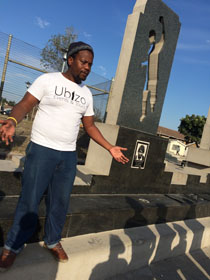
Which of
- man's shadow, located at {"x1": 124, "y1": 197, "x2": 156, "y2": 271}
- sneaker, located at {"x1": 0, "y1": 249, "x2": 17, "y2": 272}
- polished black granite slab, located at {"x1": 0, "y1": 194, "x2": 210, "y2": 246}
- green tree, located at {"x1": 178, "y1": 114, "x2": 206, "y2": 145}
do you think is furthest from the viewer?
green tree, located at {"x1": 178, "y1": 114, "x2": 206, "y2": 145}

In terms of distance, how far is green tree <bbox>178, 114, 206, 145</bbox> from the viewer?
44.7 m

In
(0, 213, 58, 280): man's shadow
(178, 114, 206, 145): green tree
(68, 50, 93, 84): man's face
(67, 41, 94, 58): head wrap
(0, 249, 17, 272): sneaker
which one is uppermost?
(178, 114, 206, 145): green tree

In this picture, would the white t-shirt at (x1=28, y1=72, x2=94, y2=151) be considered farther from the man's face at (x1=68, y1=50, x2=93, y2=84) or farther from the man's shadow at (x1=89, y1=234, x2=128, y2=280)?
the man's shadow at (x1=89, y1=234, x2=128, y2=280)

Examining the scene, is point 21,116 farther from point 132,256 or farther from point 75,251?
point 132,256

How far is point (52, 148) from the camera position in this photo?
1.90 metres

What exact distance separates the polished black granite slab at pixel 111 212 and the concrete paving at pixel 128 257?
0.10 m

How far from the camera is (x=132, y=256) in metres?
2.69

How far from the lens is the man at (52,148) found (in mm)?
1830

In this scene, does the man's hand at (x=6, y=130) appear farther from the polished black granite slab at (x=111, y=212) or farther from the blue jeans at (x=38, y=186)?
the polished black granite slab at (x=111, y=212)

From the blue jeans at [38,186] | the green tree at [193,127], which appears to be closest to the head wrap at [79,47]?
the blue jeans at [38,186]

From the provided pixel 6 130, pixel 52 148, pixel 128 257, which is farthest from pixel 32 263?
pixel 128 257

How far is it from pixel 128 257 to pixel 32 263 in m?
1.19

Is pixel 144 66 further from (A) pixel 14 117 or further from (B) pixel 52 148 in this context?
(A) pixel 14 117

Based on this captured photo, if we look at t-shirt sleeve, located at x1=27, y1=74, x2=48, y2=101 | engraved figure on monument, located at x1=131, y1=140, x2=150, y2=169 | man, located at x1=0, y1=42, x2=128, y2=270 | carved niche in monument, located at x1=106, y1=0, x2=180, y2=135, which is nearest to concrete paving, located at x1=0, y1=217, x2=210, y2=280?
man, located at x1=0, y1=42, x2=128, y2=270
